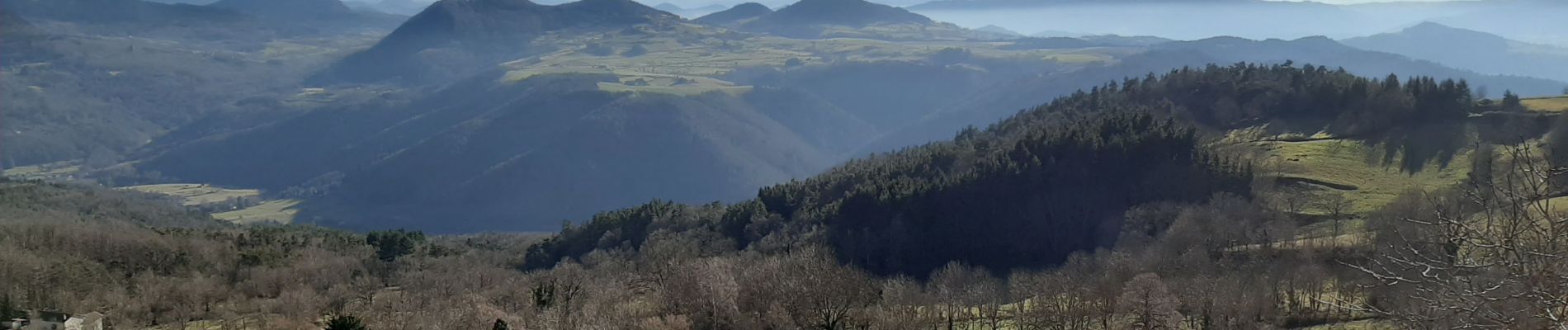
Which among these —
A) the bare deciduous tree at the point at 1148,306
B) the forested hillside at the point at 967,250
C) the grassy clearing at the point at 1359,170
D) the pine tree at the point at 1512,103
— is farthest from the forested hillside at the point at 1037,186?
the bare deciduous tree at the point at 1148,306

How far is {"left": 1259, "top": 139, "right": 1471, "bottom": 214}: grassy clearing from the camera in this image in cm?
7519

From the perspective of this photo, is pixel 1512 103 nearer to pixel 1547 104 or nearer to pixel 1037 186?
pixel 1547 104

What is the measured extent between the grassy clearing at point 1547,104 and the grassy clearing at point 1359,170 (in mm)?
13809

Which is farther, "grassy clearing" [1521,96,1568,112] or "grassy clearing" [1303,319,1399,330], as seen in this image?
"grassy clearing" [1521,96,1568,112]

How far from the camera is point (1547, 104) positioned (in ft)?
316

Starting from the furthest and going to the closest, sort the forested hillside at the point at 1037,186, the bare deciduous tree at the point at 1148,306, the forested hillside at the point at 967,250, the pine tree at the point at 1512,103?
the pine tree at the point at 1512,103 → the forested hillside at the point at 1037,186 → the forested hillside at the point at 967,250 → the bare deciduous tree at the point at 1148,306

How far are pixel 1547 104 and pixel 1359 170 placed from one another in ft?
89.4

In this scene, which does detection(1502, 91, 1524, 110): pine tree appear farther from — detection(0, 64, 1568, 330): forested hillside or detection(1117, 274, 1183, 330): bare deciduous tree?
detection(1117, 274, 1183, 330): bare deciduous tree

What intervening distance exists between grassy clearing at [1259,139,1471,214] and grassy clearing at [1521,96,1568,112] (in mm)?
13809

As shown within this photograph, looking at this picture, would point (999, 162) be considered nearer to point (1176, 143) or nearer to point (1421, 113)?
point (1176, 143)

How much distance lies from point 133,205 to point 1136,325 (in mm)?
178297

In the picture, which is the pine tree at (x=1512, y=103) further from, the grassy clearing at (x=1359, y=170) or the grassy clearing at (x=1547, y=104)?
the grassy clearing at (x=1359, y=170)

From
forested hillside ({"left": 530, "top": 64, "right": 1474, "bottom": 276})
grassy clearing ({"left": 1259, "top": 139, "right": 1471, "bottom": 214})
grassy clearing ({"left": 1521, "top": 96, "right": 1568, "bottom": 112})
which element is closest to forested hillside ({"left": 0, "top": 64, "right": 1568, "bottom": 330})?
forested hillside ({"left": 530, "top": 64, "right": 1474, "bottom": 276})

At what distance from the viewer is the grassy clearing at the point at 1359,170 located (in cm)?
7519
